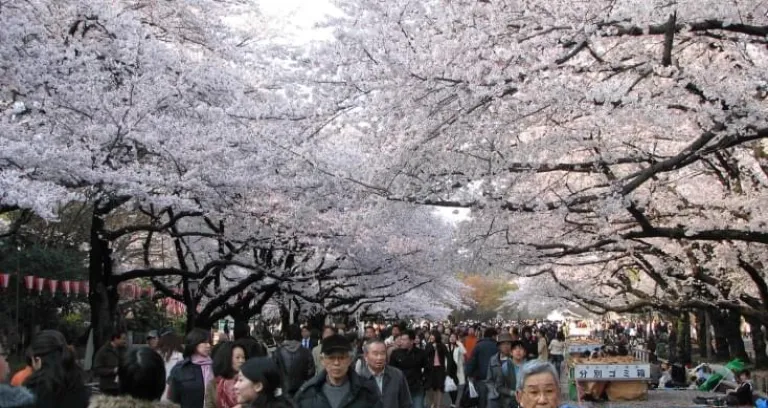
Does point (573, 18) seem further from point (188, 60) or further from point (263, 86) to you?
point (263, 86)

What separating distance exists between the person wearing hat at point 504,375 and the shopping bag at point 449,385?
183 inches

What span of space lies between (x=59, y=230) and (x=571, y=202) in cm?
2069

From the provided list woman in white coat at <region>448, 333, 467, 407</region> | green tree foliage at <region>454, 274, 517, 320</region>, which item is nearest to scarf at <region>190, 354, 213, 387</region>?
woman in white coat at <region>448, 333, 467, 407</region>

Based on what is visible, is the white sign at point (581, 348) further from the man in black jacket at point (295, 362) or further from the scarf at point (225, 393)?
the scarf at point (225, 393)

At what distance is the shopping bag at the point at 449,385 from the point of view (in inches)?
580

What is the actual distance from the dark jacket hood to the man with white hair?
6.66 feet

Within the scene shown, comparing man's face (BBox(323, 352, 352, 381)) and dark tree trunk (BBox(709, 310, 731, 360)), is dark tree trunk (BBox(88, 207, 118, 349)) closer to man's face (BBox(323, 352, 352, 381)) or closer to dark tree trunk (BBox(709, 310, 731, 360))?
man's face (BBox(323, 352, 352, 381))

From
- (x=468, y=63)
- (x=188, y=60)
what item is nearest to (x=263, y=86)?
(x=188, y=60)

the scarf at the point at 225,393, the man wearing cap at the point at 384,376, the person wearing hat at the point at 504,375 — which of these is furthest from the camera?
the person wearing hat at the point at 504,375

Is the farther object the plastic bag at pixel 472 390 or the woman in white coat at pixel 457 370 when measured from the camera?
the woman in white coat at pixel 457 370

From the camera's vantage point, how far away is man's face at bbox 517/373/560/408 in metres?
3.67

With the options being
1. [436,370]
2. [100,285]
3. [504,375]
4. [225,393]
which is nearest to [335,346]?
[225,393]

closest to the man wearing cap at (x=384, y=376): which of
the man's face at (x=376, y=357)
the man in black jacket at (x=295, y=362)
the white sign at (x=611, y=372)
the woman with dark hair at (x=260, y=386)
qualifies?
the man's face at (x=376, y=357)

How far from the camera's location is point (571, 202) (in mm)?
12523
